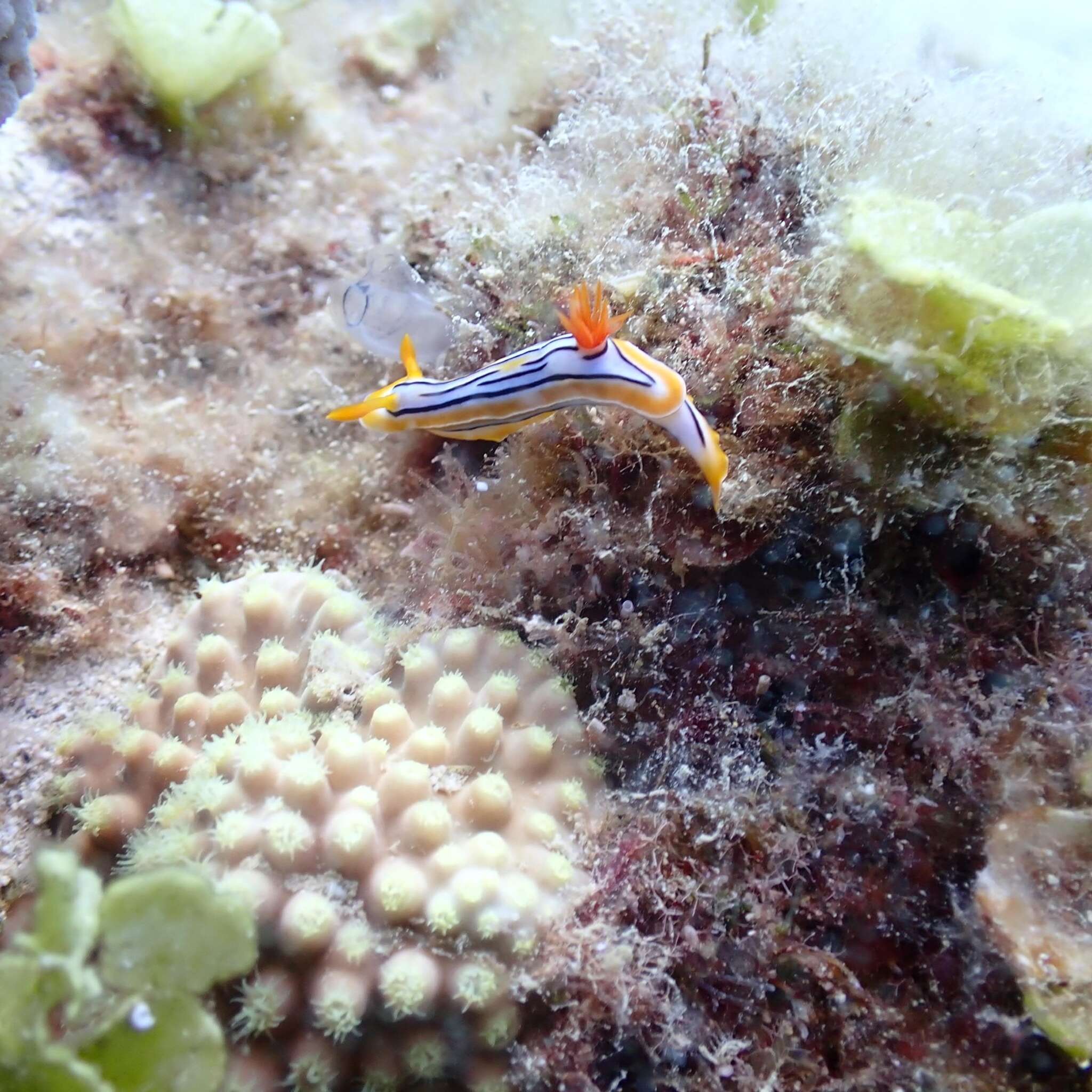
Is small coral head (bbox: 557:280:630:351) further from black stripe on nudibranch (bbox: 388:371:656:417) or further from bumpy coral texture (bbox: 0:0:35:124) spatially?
bumpy coral texture (bbox: 0:0:35:124)

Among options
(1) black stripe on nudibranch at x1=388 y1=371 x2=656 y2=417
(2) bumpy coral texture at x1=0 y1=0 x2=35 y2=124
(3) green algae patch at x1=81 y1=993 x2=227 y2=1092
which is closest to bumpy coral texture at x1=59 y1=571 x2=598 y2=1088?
(3) green algae patch at x1=81 y1=993 x2=227 y2=1092

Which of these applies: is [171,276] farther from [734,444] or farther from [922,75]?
[922,75]

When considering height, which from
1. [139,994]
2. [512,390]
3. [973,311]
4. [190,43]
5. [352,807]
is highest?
[190,43]

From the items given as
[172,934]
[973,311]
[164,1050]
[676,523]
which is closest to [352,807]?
[172,934]

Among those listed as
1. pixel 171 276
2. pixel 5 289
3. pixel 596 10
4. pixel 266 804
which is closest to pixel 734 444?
pixel 266 804

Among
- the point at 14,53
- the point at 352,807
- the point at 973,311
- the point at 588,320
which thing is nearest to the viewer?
the point at 973,311

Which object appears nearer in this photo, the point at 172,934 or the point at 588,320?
the point at 172,934

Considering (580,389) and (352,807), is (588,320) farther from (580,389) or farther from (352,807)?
(352,807)

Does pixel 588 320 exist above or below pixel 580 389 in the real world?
above
